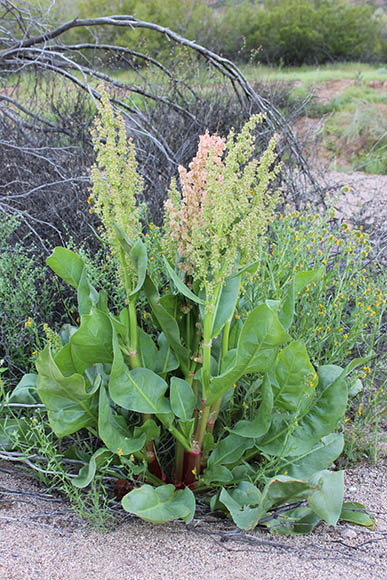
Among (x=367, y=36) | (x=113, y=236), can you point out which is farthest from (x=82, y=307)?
(x=367, y=36)

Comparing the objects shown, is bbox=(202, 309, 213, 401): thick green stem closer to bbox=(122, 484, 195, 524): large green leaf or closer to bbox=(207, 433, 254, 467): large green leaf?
bbox=(207, 433, 254, 467): large green leaf

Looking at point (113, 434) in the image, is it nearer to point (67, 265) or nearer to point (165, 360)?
point (165, 360)

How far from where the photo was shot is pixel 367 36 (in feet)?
59.5

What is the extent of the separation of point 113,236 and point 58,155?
324 cm

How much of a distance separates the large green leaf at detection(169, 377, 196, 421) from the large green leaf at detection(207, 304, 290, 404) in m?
0.11

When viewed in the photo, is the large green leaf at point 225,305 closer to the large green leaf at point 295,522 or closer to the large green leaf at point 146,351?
the large green leaf at point 146,351

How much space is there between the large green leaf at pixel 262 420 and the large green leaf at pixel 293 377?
2.5 inches

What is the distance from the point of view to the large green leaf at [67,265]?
198cm

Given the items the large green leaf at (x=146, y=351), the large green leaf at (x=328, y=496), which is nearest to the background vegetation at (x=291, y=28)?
the large green leaf at (x=146, y=351)

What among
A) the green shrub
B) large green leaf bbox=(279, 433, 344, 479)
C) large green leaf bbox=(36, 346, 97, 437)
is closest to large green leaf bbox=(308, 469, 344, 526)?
large green leaf bbox=(279, 433, 344, 479)

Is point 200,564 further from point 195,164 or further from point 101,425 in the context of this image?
point 195,164

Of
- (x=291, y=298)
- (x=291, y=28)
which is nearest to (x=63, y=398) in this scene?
(x=291, y=298)

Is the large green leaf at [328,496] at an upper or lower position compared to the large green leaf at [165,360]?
lower

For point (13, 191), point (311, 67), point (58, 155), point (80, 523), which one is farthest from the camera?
point (311, 67)
